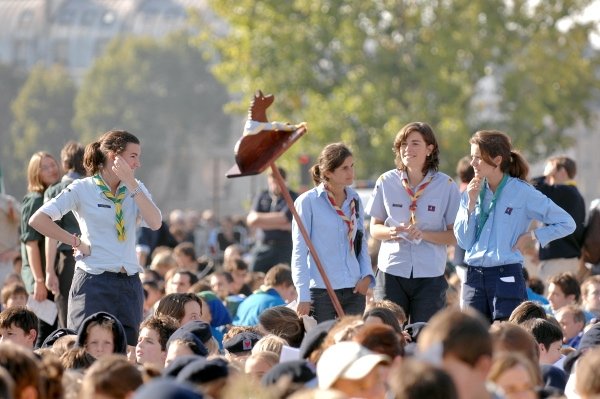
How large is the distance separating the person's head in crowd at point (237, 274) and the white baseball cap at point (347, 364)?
31.7ft

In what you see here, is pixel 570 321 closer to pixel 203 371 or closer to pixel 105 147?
pixel 105 147

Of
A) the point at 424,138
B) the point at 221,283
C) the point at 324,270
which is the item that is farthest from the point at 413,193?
the point at 221,283

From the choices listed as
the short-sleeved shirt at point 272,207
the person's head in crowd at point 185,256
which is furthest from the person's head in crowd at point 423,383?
the person's head in crowd at point 185,256

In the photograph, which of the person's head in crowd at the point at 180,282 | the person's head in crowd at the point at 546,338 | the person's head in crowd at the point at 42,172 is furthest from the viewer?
the person's head in crowd at the point at 180,282

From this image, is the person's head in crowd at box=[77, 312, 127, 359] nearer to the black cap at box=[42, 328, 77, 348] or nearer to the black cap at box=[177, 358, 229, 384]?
the black cap at box=[42, 328, 77, 348]

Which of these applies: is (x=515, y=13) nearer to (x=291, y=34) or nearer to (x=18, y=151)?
(x=291, y=34)

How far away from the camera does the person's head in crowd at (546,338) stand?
404 inches

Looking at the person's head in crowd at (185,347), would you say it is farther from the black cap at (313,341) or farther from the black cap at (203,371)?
the black cap at (203,371)

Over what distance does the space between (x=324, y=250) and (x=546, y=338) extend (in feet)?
5.84

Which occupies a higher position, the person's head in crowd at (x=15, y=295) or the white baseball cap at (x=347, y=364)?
the white baseball cap at (x=347, y=364)

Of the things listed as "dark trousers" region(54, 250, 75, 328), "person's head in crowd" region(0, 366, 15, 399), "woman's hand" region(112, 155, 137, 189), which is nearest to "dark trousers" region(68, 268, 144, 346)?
"woman's hand" region(112, 155, 137, 189)

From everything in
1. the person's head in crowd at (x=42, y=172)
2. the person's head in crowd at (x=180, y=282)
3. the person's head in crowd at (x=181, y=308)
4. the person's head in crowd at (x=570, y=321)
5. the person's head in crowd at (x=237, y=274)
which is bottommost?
the person's head in crowd at (x=237, y=274)

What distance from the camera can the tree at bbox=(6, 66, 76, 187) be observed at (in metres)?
95.1

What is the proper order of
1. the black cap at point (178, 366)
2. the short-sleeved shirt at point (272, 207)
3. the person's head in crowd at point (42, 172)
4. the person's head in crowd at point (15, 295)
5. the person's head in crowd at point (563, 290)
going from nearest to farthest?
the black cap at point (178, 366) → the person's head in crowd at point (42, 172) → the person's head in crowd at point (563, 290) → the person's head in crowd at point (15, 295) → the short-sleeved shirt at point (272, 207)
